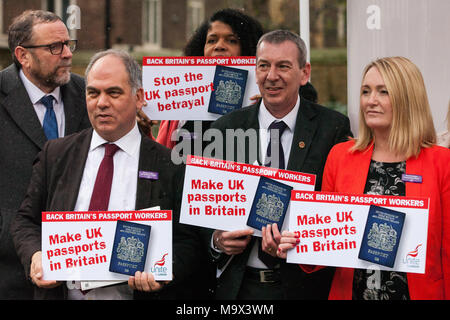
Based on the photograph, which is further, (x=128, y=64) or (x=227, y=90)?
(x=227, y=90)

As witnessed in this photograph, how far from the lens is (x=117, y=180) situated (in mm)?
3637

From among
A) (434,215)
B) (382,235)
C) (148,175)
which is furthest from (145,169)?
(434,215)

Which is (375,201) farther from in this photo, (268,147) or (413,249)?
(268,147)

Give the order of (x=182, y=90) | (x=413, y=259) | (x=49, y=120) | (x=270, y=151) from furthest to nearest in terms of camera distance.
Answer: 1. (x=182, y=90)
2. (x=49, y=120)
3. (x=270, y=151)
4. (x=413, y=259)

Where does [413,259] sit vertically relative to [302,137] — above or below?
below

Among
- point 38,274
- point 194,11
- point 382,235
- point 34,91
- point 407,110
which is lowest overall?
point 38,274

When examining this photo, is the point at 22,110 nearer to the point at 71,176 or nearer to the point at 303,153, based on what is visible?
the point at 71,176

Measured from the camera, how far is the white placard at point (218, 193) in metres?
3.52

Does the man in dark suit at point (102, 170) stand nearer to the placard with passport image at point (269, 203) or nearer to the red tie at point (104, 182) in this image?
the red tie at point (104, 182)

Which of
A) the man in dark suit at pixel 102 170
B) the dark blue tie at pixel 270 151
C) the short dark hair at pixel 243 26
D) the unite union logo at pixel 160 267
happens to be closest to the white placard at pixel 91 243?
the unite union logo at pixel 160 267

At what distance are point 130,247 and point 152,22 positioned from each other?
17361mm

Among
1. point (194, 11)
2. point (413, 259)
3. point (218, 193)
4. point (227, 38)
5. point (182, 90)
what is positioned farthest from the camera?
point (194, 11)

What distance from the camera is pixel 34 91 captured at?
14.8 feet

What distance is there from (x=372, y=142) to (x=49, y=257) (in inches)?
70.3
